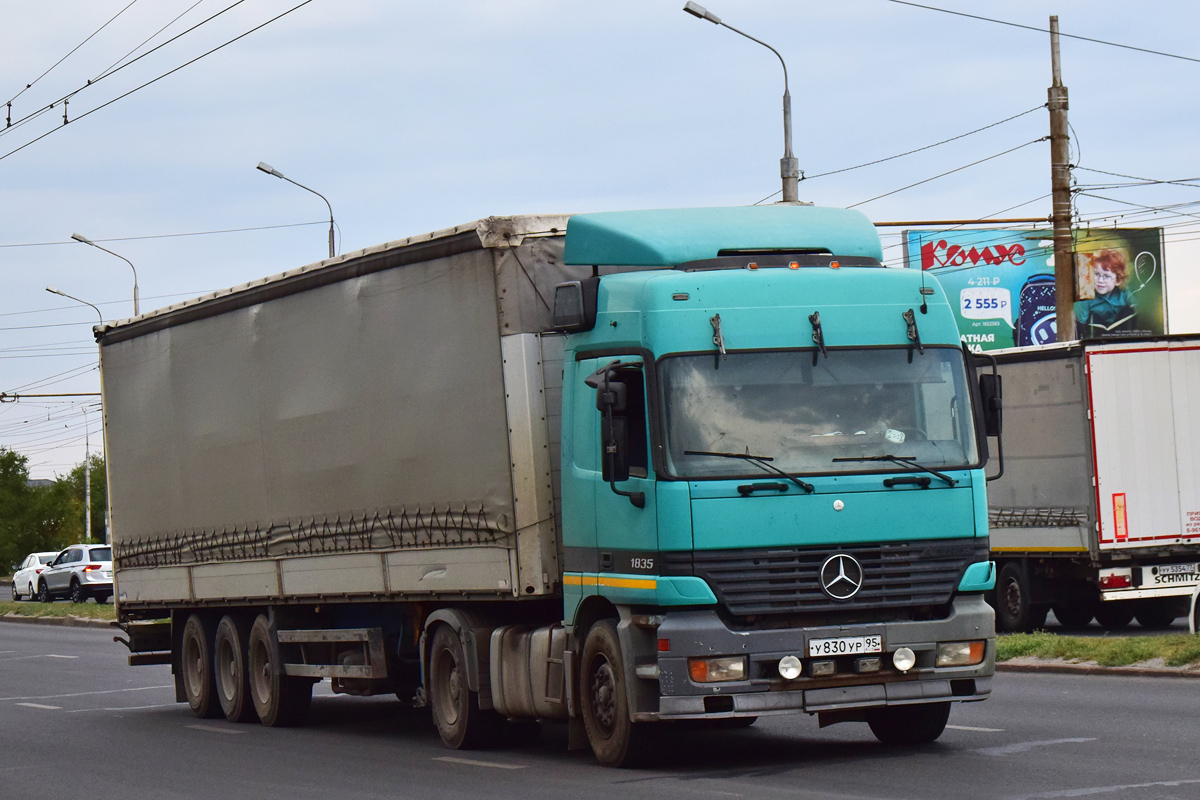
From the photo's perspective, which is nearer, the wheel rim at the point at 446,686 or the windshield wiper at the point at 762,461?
the windshield wiper at the point at 762,461

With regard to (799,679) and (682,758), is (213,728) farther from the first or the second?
(799,679)

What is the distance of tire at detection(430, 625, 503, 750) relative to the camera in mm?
13047

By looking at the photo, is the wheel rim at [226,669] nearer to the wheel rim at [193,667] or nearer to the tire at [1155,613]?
the wheel rim at [193,667]

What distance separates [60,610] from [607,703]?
33.5m

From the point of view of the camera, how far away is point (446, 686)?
13414mm

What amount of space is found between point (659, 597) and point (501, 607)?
8.52ft

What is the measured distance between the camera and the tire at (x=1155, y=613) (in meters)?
23.1

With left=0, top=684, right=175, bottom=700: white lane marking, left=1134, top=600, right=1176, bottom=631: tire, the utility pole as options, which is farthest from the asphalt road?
the utility pole

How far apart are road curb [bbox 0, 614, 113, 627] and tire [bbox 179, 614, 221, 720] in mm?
19969

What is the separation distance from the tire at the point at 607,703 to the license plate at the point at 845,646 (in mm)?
1163

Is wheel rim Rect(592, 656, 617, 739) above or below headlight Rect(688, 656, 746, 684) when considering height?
below

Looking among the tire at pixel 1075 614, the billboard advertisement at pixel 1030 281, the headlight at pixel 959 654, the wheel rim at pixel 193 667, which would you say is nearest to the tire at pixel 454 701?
the headlight at pixel 959 654

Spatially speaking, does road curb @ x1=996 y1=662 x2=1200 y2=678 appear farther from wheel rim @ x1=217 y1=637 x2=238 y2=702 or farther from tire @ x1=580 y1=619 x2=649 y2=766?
wheel rim @ x1=217 y1=637 x2=238 y2=702

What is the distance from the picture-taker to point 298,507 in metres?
15.3
